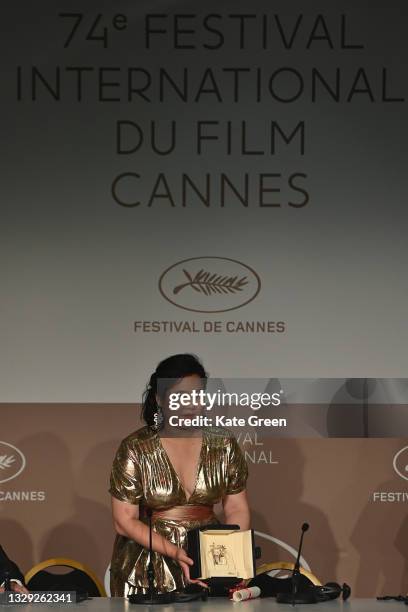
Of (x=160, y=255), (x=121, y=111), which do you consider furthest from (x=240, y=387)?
(x=121, y=111)

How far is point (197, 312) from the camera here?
568cm

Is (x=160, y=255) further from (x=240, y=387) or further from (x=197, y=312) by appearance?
(x=240, y=387)

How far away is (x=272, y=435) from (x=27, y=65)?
7.49 ft

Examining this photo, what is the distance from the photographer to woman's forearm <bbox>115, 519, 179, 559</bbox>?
4.41 metres

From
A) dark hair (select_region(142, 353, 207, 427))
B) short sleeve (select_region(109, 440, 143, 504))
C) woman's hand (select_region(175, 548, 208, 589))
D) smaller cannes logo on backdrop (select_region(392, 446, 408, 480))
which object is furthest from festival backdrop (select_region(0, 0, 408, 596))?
woman's hand (select_region(175, 548, 208, 589))

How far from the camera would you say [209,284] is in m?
5.69

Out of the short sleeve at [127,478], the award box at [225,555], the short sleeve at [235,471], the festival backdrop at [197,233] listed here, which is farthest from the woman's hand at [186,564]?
the festival backdrop at [197,233]

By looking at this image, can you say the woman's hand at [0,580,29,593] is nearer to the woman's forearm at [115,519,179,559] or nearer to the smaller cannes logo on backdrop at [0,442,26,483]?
the woman's forearm at [115,519,179,559]

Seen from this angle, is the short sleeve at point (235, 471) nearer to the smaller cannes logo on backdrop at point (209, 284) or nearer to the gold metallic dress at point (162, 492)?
the gold metallic dress at point (162, 492)

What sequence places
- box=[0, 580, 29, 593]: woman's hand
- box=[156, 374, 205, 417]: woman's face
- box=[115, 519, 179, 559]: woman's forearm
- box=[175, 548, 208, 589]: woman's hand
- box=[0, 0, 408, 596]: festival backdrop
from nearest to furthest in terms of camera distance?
box=[0, 580, 29, 593]: woman's hand, box=[175, 548, 208, 589]: woman's hand, box=[115, 519, 179, 559]: woman's forearm, box=[156, 374, 205, 417]: woman's face, box=[0, 0, 408, 596]: festival backdrop

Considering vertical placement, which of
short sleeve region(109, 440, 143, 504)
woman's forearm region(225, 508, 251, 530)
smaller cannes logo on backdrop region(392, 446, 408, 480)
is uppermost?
smaller cannes logo on backdrop region(392, 446, 408, 480)

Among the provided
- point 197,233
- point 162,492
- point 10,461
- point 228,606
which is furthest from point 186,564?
point 197,233

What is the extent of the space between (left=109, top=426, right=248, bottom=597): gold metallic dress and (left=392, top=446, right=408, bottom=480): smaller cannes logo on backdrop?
126cm

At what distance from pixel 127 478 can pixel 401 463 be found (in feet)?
5.66
